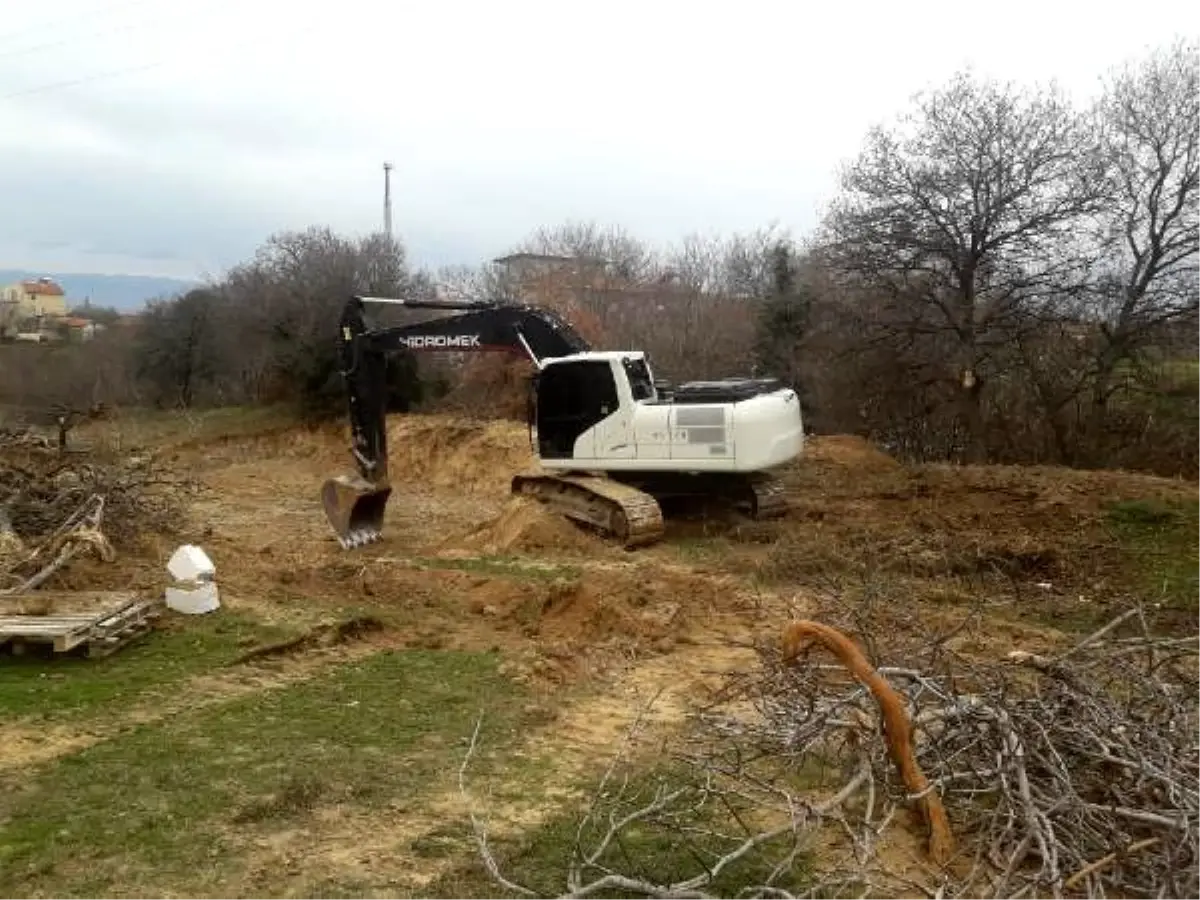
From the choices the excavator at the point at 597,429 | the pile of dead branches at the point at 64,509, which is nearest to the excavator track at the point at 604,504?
the excavator at the point at 597,429

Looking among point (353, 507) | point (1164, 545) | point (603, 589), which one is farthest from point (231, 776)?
point (1164, 545)

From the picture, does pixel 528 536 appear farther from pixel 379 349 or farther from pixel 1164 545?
pixel 1164 545

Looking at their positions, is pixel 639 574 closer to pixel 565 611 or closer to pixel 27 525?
pixel 565 611

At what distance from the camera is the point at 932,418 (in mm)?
19516

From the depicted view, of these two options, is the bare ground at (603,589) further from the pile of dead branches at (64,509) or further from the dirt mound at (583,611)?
the pile of dead branches at (64,509)

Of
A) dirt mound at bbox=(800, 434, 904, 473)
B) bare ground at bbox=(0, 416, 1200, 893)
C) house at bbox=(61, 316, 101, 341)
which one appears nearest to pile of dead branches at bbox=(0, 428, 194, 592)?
bare ground at bbox=(0, 416, 1200, 893)

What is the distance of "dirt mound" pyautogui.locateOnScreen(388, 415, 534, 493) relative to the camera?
2094 centimetres

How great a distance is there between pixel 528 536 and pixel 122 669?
5.66 metres

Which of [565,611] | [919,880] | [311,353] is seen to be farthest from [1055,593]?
[311,353]

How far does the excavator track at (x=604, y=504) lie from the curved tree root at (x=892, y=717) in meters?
7.69

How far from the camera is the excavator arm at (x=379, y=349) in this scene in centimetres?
1291

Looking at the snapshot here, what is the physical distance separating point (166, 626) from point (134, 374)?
28742 millimetres

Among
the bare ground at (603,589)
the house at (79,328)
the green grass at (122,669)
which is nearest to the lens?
the bare ground at (603,589)

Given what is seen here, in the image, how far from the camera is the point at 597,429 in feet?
40.7
